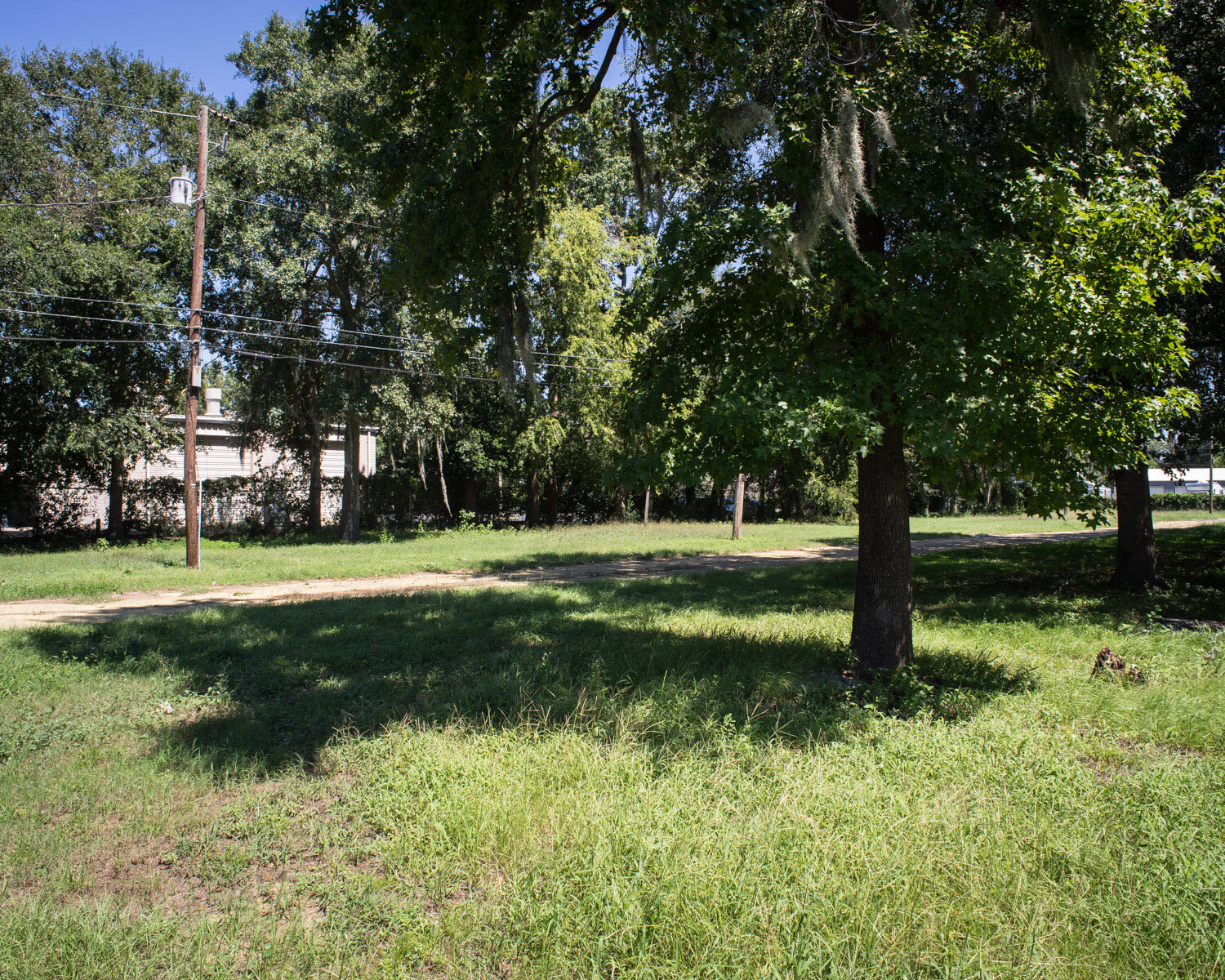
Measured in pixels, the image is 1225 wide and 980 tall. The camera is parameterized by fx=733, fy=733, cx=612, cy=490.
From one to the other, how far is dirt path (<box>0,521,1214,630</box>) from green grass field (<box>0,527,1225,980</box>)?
3414mm

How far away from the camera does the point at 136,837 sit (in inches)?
157

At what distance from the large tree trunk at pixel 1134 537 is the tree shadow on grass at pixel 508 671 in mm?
4835

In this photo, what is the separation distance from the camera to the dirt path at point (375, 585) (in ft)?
36.2

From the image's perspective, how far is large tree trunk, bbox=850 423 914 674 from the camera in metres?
6.81

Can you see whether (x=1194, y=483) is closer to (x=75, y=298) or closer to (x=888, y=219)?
(x=888, y=219)

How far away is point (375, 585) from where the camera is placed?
14.2 metres

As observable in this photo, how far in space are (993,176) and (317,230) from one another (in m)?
18.0

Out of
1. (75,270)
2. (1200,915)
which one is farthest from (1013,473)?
(75,270)

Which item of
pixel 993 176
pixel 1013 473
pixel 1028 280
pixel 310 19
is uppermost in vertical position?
pixel 310 19

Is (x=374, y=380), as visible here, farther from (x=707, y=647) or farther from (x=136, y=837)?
(x=136, y=837)

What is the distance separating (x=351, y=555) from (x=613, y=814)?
15.6 metres

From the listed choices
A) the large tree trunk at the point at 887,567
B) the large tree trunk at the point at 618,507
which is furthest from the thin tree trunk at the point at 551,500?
the large tree trunk at the point at 887,567

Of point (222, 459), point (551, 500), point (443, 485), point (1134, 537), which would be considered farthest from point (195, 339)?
point (1134, 537)

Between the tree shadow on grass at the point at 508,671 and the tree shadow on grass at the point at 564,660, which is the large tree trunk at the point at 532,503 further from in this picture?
the tree shadow on grass at the point at 508,671
